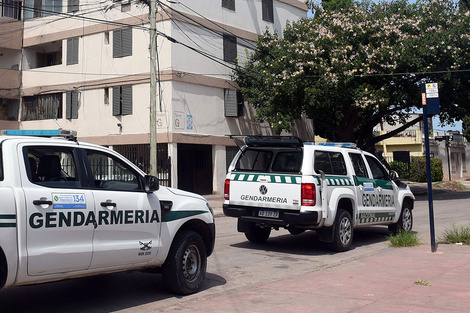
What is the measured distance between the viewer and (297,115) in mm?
26234

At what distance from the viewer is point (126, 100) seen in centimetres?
2567

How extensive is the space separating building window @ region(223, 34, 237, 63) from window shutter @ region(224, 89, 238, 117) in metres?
1.62

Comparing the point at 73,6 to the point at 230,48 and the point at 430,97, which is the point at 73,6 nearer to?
the point at 230,48

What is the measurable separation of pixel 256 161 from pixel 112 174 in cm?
439

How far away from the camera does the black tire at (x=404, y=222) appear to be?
40.2 ft

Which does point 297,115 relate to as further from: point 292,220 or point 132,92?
point 292,220

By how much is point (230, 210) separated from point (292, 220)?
1369 mm

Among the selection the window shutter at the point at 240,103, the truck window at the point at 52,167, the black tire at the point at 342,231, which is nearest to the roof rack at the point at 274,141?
the black tire at the point at 342,231

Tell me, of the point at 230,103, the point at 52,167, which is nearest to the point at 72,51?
the point at 230,103

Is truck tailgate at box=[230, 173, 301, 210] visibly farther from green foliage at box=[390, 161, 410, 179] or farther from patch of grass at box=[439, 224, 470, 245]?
green foliage at box=[390, 161, 410, 179]

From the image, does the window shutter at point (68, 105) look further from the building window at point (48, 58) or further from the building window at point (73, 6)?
the building window at point (73, 6)

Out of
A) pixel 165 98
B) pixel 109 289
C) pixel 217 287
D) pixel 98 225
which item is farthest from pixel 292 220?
pixel 165 98

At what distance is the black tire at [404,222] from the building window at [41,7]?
22.4m

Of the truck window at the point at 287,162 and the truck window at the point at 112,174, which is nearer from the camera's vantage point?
the truck window at the point at 112,174
